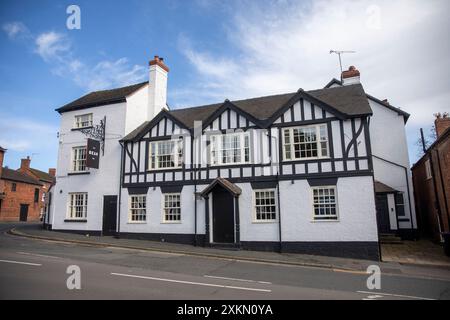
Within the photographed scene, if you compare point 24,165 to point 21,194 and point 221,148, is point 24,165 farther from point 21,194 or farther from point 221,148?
point 221,148

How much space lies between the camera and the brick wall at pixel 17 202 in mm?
38844

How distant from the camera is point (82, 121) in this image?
21.7 meters

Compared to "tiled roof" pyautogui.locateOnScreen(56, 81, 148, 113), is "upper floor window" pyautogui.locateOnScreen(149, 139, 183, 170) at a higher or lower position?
lower

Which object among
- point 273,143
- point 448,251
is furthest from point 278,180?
point 448,251

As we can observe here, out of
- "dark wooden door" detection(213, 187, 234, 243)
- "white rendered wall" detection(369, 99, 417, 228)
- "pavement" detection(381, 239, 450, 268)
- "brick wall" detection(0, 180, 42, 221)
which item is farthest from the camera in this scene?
"brick wall" detection(0, 180, 42, 221)

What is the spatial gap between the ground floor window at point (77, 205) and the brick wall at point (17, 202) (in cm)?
2465

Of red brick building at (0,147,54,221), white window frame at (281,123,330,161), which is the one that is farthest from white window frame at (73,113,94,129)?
red brick building at (0,147,54,221)

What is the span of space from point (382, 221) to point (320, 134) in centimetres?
919

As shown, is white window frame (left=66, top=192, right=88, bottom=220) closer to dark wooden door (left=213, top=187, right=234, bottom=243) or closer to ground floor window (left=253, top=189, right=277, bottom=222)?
dark wooden door (left=213, top=187, right=234, bottom=243)

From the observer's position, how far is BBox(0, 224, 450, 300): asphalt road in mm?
7285

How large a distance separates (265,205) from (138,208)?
7826mm

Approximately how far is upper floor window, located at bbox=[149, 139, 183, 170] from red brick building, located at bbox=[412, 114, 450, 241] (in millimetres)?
13821

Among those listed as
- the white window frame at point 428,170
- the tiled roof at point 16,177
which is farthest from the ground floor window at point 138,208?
the tiled roof at point 16,177

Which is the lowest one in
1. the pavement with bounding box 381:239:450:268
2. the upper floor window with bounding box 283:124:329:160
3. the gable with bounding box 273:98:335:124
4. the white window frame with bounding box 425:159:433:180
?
the pavement with bounding box 381:239:450:268
